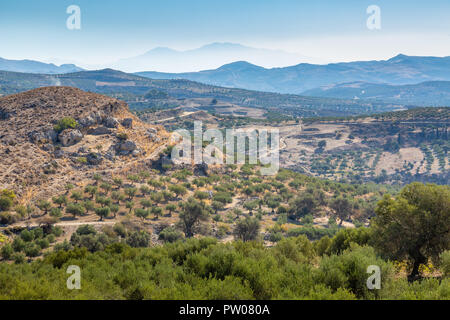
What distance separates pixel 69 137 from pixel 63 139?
34.4 inches

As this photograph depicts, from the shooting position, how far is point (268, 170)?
64.4 meters

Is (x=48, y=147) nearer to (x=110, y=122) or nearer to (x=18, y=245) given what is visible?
(x=110, y=122)

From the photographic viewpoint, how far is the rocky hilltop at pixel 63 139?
36000 millimetres

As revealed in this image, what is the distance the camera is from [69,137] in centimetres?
4256

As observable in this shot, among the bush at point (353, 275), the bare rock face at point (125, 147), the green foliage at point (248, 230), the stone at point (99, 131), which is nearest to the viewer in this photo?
the bush at point (353, 275)

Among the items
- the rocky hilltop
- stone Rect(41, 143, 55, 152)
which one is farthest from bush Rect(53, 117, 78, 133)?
stone Rect(41, 143, 55, 152)

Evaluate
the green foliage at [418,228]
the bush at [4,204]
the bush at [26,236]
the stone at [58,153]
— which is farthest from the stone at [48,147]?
the green foliage at [418,228]

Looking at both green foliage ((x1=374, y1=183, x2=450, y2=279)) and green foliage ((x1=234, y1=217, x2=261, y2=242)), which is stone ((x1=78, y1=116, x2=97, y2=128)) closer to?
green foliage ((x1=234, y1=217, x2=261, y2=242))

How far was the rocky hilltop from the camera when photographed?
36000 mm

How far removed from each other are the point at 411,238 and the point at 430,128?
121667mm

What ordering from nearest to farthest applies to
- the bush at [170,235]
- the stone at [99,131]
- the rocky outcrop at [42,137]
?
1. the bush at [170,235]
2. the rocky outcrop at [42,137]
3. the stone at [99,131]

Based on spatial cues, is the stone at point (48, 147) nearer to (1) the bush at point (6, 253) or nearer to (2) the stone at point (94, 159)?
(2) the stone at point (94, 159)
